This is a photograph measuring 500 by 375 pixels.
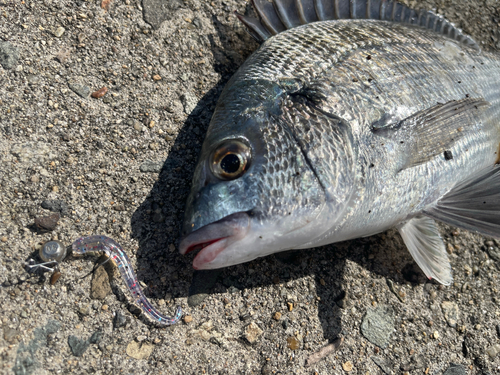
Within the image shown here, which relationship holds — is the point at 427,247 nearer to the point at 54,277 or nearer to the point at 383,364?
the point at 383,364

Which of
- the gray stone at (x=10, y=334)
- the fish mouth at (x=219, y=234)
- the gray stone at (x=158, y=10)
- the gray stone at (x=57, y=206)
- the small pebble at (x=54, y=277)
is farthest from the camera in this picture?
the gray stone at (x=158, y=10)

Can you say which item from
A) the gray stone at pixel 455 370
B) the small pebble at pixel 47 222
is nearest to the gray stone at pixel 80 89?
the small pebble at pixel 47 222

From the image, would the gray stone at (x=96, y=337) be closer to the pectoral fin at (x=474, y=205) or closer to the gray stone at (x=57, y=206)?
the gray stone at (x=57, y=206)

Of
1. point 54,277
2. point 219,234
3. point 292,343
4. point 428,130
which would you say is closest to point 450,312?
point 292,343

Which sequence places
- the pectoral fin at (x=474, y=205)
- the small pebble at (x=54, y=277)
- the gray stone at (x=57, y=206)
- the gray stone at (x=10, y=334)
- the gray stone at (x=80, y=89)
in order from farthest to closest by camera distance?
the gray stone at (x=80, y=89) < the pectoral fin at (x=474, y=205) < the gray stone at (x=57, y=206) < the small pebble at (x=54, y=277) < the gray stone at (x=10, y=334)

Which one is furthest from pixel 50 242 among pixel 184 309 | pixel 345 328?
pixel 345 328

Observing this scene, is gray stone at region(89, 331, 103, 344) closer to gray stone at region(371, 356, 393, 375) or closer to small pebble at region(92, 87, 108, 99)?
small pebble at region(92, 87, 108, 99)
